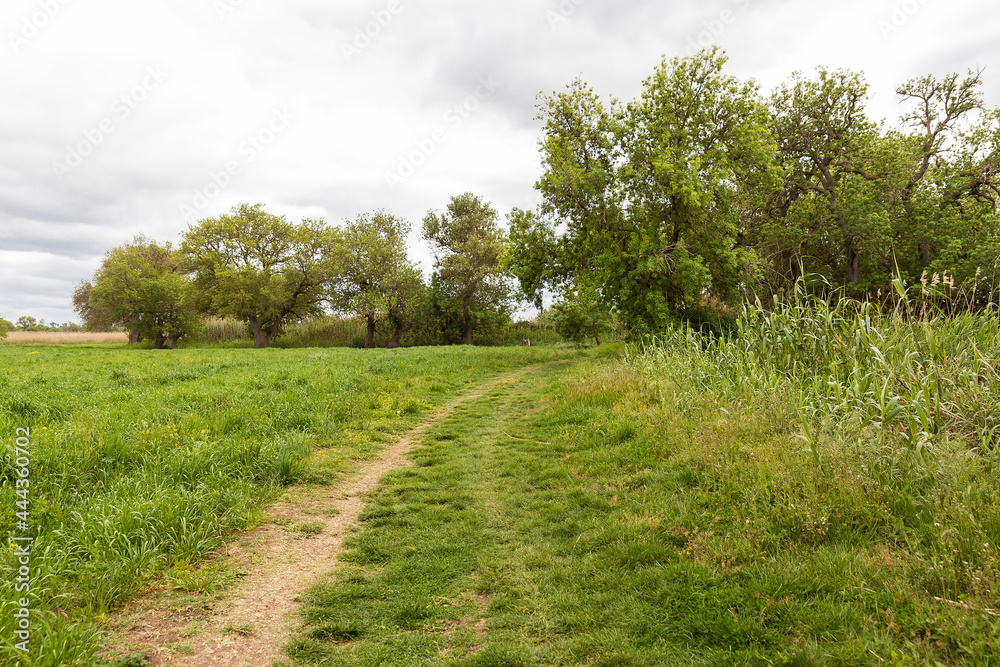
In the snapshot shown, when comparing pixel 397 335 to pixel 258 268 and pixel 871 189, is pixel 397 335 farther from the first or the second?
pixel 871 189

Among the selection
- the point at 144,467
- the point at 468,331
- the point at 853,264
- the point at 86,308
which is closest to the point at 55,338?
the point at 86,308

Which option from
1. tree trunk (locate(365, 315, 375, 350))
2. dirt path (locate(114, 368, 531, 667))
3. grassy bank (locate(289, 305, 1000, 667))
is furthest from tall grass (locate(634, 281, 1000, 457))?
tree trunk (locate(365, 315, 375, 350))

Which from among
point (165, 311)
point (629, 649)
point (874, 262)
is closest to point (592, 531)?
point (629, 649)

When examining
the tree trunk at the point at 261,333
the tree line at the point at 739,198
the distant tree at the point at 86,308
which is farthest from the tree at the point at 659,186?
the distant tree at the point at 86,308

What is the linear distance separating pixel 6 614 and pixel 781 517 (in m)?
6.07

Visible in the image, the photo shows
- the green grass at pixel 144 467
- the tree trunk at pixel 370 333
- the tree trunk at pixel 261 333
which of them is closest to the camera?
the green grass at pixel 144 467

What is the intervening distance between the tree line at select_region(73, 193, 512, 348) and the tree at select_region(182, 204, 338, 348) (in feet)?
0.31

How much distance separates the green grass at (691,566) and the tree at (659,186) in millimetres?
14909

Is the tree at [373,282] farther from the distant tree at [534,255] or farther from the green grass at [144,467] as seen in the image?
the green grass at [144,467]

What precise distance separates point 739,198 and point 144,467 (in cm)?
2627

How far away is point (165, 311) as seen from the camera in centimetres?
4181

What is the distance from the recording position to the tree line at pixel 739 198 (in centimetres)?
2019

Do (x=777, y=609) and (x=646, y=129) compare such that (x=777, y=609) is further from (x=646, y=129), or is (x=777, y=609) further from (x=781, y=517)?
(x=646, y=129)

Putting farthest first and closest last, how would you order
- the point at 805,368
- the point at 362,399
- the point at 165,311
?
the point at 165,311 < the point at 362,399 < the point at 805,368
